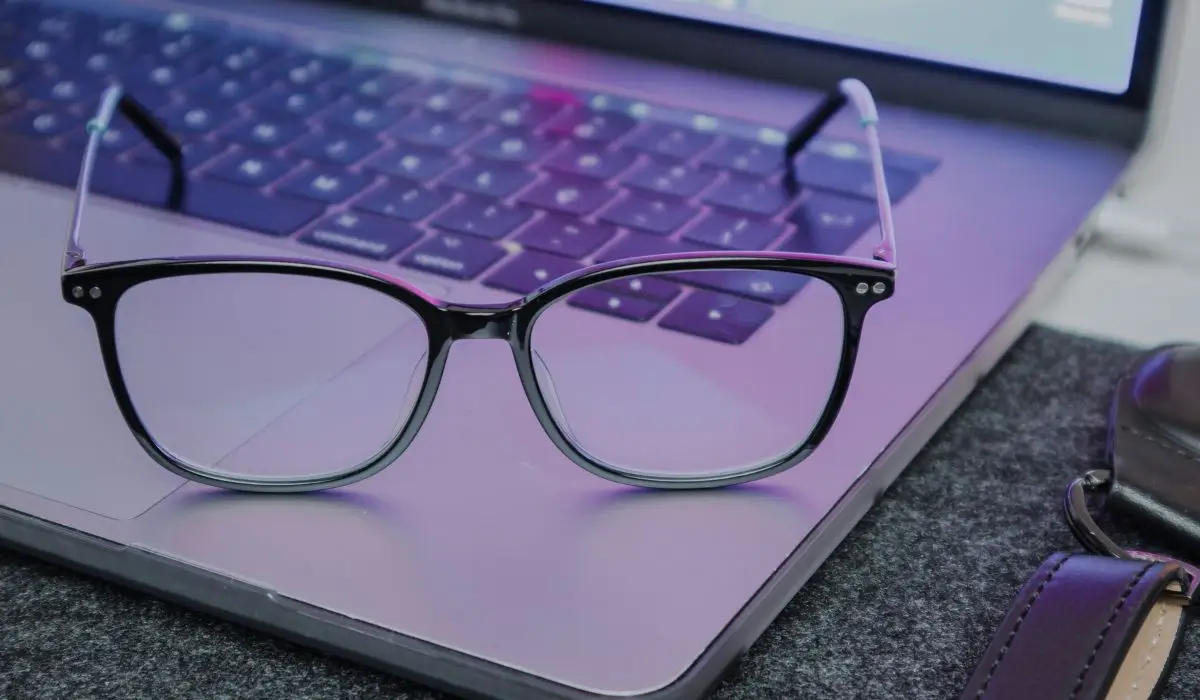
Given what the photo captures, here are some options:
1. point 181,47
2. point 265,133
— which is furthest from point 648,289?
point 181,47

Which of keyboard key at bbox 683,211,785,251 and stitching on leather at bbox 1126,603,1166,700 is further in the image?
keyboard key at bbox 683,211,785,251

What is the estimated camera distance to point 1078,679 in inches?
12.3

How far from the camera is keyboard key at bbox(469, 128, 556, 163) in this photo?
56 centimetres

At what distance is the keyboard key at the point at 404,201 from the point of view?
529mm

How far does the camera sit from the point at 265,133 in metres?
0.59

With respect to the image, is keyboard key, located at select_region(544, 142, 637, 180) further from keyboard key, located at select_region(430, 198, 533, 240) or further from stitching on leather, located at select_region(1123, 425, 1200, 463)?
stitching on leather, located at select_region(1123, 425, 1200, 463)

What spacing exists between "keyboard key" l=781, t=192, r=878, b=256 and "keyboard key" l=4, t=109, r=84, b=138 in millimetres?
325

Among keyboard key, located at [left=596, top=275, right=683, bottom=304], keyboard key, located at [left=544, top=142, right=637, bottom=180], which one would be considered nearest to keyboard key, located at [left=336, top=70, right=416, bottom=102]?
keyboard key, located at [left=544, top=142, right=637, bottom=180]

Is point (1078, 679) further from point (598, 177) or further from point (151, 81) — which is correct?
point (151, 81)

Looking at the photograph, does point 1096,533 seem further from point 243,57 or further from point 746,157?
point 243,57

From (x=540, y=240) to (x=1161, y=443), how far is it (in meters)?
0.23

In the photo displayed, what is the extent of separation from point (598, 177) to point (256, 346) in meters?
0.16

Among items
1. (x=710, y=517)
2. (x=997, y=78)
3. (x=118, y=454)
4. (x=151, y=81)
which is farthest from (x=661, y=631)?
(x=151, y=81)

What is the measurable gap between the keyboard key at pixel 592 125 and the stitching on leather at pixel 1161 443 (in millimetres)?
258
